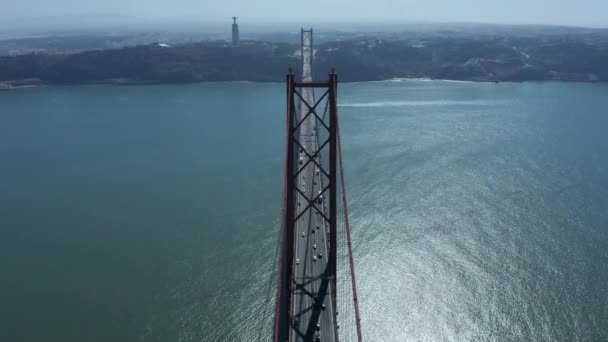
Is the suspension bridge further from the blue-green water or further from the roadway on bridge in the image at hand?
the blue-green water

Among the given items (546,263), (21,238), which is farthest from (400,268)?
(21,238)

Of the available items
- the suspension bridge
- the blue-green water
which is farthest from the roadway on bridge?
the blue-green water

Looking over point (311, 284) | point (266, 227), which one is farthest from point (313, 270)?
point (266, 227)

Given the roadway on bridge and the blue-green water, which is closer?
the roadway on bridge

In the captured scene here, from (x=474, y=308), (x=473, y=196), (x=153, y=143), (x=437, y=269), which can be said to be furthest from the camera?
(x=153, y=143)

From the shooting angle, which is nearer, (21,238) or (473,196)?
(21,238)

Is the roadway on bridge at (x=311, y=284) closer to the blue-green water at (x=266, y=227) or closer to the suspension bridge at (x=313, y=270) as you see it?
the suspension bridge at (x=313, y=270)

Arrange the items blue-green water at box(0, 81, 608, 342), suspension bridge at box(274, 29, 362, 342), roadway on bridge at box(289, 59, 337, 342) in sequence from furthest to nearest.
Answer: blue-green water at box(0, 81, 608, 342) → suspension bridge at box(274, 29, 362, 342) → roadway on bridge at box(289, 59, 337, 342)

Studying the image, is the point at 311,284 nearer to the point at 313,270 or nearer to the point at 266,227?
the point at 313,270

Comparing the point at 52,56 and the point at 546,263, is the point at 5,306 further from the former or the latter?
the point at 52,56

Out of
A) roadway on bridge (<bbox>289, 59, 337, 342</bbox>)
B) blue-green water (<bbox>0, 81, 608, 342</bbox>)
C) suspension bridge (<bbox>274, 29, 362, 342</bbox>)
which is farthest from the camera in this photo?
blue-green water (<bbox>0, 81, 608, 342</bbox>)
